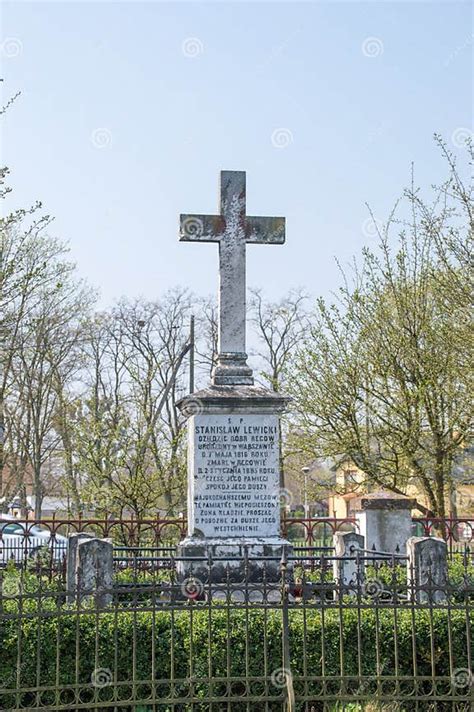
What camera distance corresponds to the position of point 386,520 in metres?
14.3

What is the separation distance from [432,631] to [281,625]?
1.21 meters

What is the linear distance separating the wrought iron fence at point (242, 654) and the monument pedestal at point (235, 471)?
9.06 ft

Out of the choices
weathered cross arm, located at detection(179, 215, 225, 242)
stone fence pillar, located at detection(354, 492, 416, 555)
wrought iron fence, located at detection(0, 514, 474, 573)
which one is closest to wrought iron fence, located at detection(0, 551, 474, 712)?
weathered cross arm, located at detection(179, 215, 225, 242)

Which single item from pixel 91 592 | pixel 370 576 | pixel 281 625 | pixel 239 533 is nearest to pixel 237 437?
pixel 239 533

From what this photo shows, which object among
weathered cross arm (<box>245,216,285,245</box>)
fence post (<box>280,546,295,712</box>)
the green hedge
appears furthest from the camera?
weathered cross arm (<box>245,216,285,245</box>)

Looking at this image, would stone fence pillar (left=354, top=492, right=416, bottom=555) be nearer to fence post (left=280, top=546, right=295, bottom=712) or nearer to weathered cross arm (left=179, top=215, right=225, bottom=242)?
weathered cross arm (left=179, top=215, right=225, bottom=242)

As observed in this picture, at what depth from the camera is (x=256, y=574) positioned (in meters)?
10.0

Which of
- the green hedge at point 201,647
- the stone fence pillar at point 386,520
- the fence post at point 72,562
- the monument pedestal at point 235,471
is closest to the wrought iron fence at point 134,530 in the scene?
the stone fence pillar at point 386,520

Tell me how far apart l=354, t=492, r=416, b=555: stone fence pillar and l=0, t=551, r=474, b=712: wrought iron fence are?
22.2ft

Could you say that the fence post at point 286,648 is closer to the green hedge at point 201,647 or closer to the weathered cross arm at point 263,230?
the green hedge at point 201,647

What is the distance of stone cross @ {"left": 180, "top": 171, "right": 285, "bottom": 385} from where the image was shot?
36.0 feet

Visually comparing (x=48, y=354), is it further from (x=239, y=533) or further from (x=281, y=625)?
(x=281, y=625)

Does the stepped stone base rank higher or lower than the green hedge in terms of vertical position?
higher

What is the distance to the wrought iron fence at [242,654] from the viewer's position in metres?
6.34
